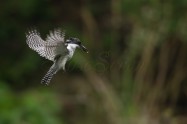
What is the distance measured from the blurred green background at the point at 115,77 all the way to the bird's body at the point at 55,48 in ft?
16.3

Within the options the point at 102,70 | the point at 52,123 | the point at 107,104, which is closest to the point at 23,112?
the point at 52,123

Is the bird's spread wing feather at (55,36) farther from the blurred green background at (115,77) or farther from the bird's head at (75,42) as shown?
the blurred green background at (115,77)

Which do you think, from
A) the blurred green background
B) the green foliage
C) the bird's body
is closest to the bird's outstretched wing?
the bird's body

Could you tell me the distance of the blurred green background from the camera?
7.57m

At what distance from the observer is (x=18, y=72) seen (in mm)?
10711

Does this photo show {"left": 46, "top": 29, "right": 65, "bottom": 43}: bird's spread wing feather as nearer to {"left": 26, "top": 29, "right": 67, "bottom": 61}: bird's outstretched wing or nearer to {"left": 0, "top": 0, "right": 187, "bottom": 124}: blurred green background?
{"left": 26, "top": 29, "right": 67, "bottom": 61}: bird's outstretched wing

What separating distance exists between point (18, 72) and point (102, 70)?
9.55 meters

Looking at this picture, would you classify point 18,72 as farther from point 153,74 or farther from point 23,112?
point 23,112

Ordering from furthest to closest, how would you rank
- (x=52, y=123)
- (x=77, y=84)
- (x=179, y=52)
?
(x=77, y=84) < (x=179, y=52) < (x=52, y=123)

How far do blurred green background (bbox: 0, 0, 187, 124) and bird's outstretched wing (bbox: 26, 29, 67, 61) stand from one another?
16.2 feet

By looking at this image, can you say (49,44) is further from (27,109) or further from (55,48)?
(27,109)

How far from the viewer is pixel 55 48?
1.19m

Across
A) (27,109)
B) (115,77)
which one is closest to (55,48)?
(27,109)

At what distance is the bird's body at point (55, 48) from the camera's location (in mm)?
1170
